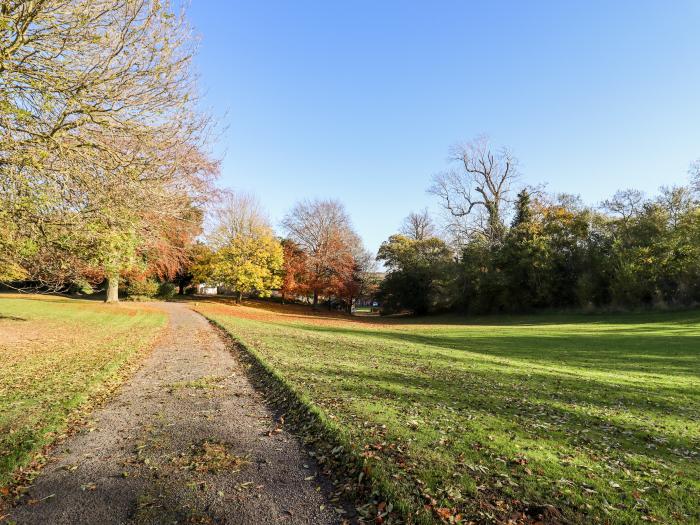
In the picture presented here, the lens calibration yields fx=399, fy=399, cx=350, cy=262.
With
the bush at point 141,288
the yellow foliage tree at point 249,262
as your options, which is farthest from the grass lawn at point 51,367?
the yellow foliage tree at point 249,262

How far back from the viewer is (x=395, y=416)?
5.98 metres

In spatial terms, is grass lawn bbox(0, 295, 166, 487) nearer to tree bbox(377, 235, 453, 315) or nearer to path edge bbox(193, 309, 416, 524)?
path edge bbox(193, 309, 416, 524)

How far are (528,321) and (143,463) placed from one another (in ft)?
109

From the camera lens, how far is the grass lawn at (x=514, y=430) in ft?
12.3

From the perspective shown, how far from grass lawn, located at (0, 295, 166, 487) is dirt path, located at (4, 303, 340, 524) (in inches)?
20.3

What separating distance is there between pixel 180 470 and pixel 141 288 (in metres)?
38.1

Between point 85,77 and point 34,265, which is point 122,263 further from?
point 85,77

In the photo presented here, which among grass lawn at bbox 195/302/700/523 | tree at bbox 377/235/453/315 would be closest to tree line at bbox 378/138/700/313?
tree at bbox 377/235/453/315

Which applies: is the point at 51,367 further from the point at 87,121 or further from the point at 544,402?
the point at 544,402

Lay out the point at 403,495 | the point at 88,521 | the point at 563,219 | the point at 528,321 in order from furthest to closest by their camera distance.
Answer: the point at 563,219 → the point at 528,321 → the point at 403,495 → the point at 88,521

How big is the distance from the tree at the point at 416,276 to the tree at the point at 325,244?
218 inches

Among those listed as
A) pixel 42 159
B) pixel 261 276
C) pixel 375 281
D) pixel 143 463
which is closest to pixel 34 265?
pixel 42 159

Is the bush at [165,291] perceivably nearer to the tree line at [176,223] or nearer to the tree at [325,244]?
the tree line at [176,223]

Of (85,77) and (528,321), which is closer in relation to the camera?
(85,77)
